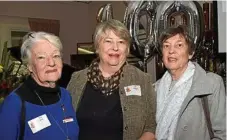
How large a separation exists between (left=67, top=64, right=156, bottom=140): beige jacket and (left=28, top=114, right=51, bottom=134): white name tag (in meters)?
0.36

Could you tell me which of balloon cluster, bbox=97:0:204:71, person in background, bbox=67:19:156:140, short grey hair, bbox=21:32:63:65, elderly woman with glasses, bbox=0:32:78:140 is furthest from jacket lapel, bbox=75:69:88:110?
balloon cluster, bbox=97:0:204:71

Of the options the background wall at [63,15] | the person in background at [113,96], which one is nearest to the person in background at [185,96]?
the person in background at [113,96]

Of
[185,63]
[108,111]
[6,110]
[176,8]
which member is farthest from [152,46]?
[6,110]

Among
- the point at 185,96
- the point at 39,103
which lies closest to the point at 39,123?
the point at 39,103

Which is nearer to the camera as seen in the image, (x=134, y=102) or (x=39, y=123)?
(x=39, y=123)

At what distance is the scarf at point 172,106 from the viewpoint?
5.66 feet

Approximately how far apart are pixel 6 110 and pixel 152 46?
132 centimetres

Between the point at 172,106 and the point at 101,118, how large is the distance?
1.41 ft

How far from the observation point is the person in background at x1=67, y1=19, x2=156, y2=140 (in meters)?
1.77

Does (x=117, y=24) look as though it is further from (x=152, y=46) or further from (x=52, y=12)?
(x=52, y=12)

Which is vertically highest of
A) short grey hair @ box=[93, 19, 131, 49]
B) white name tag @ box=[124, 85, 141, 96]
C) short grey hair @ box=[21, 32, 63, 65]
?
short grey hair @ box=[93, 19, 131, 49]

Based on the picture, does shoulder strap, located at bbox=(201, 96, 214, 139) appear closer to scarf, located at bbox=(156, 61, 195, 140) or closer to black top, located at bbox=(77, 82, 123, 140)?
scarf, located at bbox=(156, 61, 195, 140)

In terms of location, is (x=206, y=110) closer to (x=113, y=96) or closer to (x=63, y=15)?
(x=113, y=96)

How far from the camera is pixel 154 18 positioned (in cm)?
234
